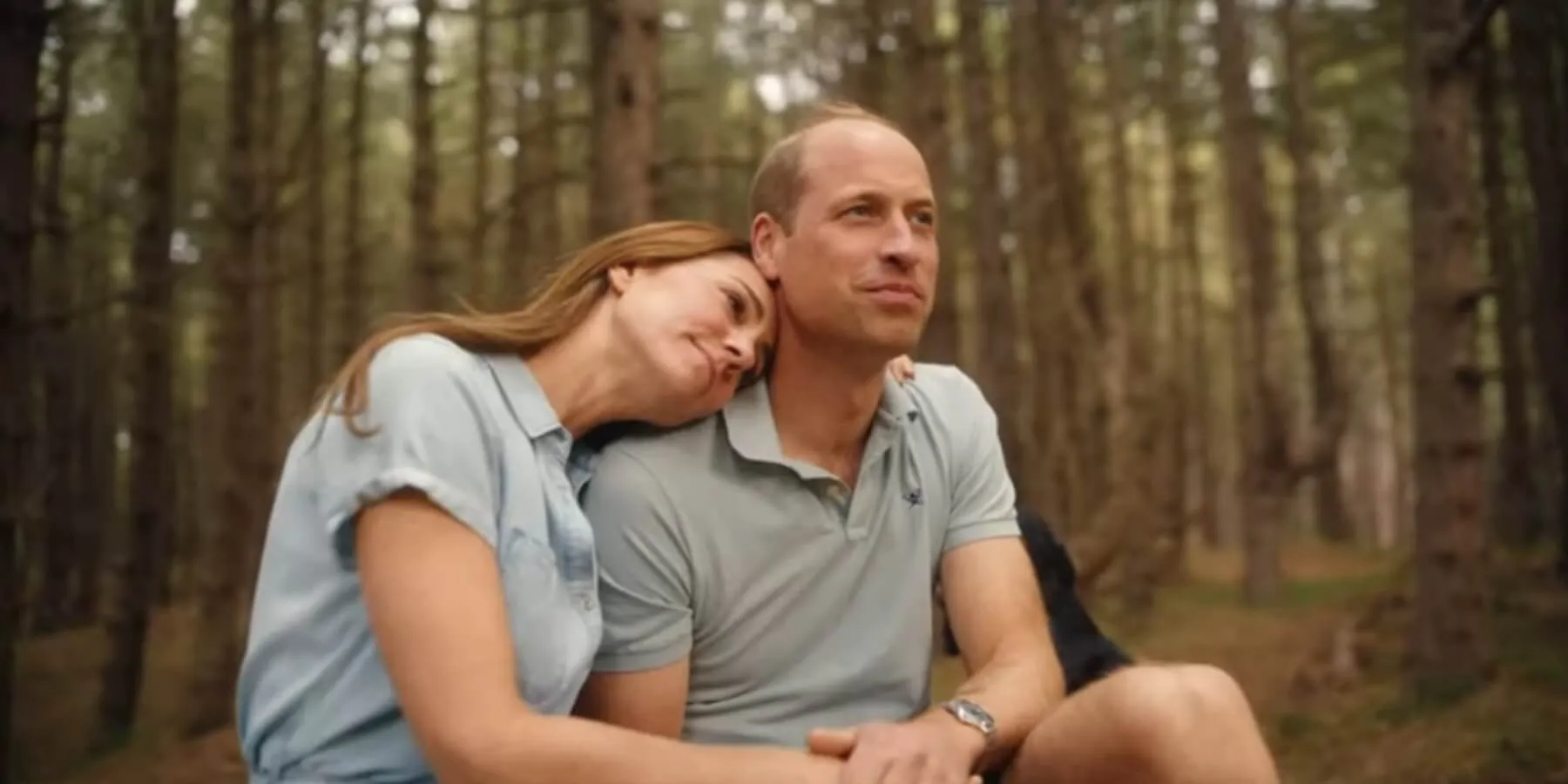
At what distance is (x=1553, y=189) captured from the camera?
5.65 meters

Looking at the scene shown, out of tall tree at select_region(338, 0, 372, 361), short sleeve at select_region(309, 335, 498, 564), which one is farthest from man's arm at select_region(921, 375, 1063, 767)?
tall tree at select_region(338, 0, 372, 361)

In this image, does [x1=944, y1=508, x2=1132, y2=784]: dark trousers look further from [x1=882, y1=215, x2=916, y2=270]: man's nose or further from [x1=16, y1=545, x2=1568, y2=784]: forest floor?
[x1=16, y1=545, x2=1568, y2=784]: forest floor

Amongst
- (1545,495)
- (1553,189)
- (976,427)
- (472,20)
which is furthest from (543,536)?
(1545,495)

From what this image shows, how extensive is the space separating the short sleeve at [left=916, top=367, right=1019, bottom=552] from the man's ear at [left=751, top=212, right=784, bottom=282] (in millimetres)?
359

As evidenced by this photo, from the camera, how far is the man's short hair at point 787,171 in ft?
6.48

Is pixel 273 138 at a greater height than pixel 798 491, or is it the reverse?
pixel 273 138

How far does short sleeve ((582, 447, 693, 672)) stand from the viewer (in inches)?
69.0

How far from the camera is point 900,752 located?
1.60m

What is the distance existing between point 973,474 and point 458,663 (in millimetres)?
933

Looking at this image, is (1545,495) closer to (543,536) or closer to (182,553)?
(543,536)

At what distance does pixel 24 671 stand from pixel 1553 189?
271 inches

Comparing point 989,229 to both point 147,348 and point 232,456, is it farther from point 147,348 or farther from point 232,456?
point 147,348

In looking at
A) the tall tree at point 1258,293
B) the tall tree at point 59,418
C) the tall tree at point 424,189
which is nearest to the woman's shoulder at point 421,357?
A: the tall tree at point 424,189

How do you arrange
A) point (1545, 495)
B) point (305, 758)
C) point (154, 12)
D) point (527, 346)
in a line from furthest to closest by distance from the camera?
point (1545, 495) < point (154, 12) < point (527, 346) < point (305, 758)
